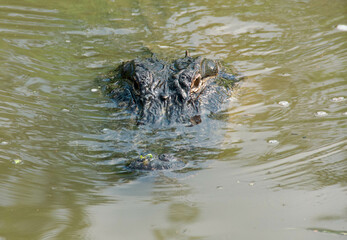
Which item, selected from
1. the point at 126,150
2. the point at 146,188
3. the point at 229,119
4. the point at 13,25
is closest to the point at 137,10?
the point at 13,25

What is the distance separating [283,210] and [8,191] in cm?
238

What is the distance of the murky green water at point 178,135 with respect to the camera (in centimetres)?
351

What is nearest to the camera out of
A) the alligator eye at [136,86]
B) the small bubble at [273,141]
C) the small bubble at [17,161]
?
the small bubble at [17,161]

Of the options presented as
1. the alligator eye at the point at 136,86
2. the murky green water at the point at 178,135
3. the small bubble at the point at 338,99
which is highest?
the alligator eye at the point at 136,86

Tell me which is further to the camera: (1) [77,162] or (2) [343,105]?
(2) [343,105]

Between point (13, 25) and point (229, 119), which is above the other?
point (13, 25)

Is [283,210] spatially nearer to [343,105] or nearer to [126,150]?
[126,150]

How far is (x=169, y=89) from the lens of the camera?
544 centimetres

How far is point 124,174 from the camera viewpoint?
4070mm

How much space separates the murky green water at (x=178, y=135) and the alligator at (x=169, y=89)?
20 centimetres

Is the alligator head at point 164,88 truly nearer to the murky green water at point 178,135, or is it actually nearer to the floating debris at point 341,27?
the murky green water at point 178,135

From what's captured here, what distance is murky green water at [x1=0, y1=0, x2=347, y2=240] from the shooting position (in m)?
3.51

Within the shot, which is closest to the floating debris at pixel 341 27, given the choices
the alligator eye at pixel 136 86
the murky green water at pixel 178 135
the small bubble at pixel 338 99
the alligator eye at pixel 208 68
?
the murky green water at pixel 178 135

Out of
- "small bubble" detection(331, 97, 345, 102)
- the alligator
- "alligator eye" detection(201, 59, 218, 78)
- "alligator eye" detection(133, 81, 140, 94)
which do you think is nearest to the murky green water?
"small bubble" detection(331, 97, 345, 102)
